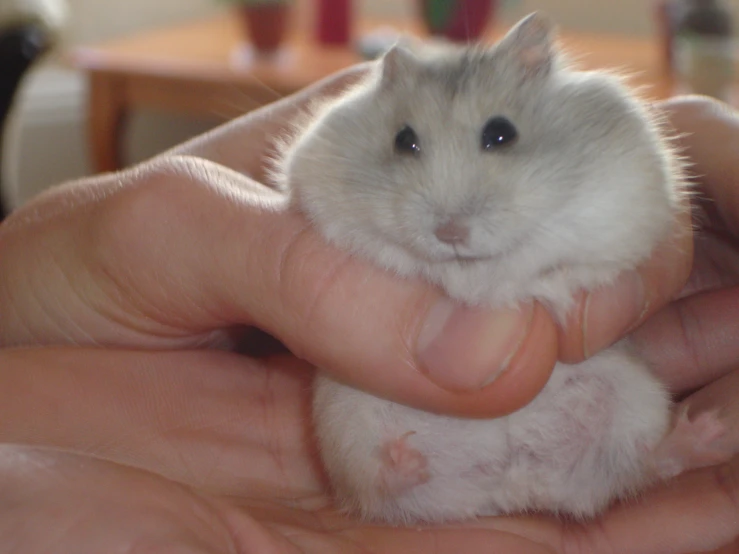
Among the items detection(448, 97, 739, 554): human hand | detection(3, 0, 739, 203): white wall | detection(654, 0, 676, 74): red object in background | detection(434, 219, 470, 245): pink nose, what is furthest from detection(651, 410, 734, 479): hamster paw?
detection(3, 0, 739, 203): white wall

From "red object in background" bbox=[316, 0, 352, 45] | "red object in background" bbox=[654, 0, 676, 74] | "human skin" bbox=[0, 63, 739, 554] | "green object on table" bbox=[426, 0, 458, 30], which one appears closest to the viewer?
"human skin" bbox=[0, 63, 739, 554]

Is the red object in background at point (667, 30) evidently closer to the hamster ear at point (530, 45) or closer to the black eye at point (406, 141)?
the hamster ear at point (530, 45)

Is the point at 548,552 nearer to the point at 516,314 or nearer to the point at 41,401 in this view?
the point at 516,314

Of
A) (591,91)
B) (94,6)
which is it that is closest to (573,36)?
(94,6)

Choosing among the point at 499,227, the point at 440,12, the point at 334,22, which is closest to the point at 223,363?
the point at 499,227

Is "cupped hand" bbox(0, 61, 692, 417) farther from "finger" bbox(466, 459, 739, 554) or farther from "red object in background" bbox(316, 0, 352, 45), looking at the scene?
"red object in background" bbox(316, 0, 352, 45)

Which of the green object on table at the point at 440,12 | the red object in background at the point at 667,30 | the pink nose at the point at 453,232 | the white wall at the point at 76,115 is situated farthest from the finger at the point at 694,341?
the white wall at the point at 76,115
